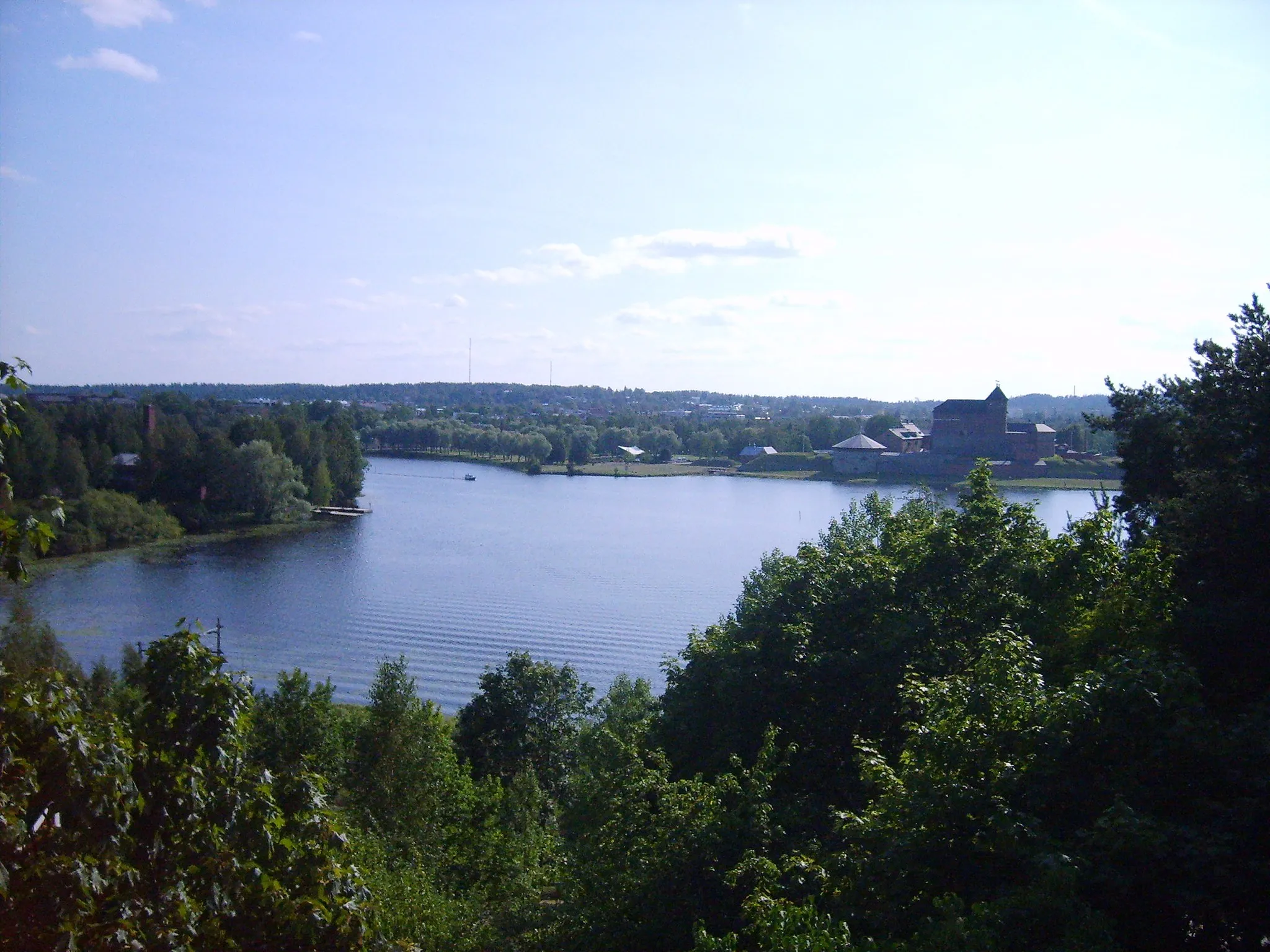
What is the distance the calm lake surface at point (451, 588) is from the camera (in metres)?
17.3

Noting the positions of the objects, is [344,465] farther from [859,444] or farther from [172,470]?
[859,444]

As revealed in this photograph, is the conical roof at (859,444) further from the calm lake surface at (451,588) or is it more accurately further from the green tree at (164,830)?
the green tree at (164,830)

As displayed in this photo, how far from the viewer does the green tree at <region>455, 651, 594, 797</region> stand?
11.1 meters

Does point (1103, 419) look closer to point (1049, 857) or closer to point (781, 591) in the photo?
point (781, 591)

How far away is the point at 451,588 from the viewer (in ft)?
74.8

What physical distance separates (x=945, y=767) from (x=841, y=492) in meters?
37.6

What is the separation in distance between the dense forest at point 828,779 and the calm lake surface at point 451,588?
323 inches

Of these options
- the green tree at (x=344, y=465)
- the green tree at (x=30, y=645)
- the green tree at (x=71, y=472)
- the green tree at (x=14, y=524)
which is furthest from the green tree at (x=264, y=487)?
the green tree at (x=14, y=524)

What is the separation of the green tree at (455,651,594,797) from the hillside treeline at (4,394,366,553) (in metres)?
16.6

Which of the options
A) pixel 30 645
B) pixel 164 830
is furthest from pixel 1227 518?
pixel 30 645

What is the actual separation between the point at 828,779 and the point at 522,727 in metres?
5.89

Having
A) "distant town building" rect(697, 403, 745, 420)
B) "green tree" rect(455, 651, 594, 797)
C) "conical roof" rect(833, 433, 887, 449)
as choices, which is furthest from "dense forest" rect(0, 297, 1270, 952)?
"distant town building" rect(697, 403, 745, 420)

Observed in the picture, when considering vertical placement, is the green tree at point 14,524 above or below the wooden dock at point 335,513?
above

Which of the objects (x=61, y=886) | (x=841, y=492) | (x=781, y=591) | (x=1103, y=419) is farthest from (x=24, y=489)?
(x=841, y=492)
